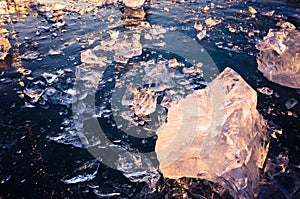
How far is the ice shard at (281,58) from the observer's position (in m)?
2.91

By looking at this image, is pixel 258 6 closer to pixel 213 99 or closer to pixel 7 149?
pixel 213 99

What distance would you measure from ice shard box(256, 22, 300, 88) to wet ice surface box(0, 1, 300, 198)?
0.15m

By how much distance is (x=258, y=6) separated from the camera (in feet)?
16.4

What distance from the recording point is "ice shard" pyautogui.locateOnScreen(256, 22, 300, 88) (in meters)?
2.91

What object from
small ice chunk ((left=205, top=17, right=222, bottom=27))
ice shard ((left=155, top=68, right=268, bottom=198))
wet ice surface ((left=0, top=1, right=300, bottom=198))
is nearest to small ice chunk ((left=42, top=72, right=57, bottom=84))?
wet ice surface ((left=0, top=1, right=300, bottom=198))

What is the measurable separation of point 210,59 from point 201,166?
1.95 m

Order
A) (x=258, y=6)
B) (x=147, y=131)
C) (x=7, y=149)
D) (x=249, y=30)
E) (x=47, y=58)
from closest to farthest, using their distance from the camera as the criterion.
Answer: (x=7, y=149) < (x=147, y=131) < (x=47, y=58) < (x=249, y=30) < (x=258, y=6)

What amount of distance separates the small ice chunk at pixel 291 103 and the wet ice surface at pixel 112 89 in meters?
0.01

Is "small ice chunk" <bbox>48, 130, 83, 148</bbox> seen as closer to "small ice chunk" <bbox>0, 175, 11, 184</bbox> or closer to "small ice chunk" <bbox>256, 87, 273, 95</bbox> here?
"small ice chunk" <bbox>0, 175, 11, 184</bbox>

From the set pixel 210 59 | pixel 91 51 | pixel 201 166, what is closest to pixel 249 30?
pixel 210 59

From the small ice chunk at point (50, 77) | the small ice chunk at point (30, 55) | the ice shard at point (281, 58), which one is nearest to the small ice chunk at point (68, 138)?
the small ice chunk at point (50, 77)

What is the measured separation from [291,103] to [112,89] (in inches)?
81.2

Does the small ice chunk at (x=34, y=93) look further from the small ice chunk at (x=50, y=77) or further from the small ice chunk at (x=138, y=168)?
the small ice chunk at (x=138, y=168)

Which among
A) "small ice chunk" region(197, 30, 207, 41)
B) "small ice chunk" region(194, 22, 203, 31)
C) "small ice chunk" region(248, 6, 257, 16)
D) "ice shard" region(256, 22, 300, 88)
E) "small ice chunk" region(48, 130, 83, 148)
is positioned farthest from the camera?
"small ice chunk" region(248, 6, 257, 16)
